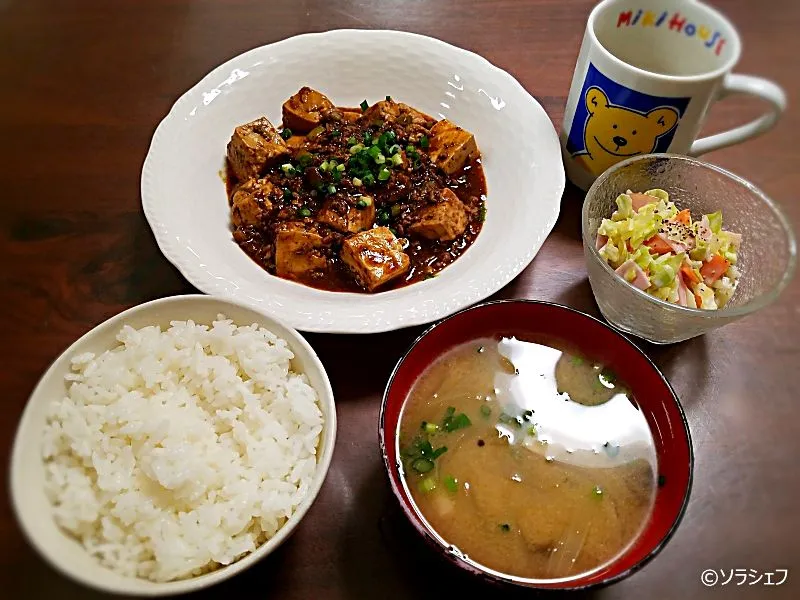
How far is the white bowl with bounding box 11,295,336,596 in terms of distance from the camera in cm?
125

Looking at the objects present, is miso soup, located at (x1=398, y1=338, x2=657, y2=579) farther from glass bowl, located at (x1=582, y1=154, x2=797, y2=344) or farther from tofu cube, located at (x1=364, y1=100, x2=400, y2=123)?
tofu cube, located at (x1=364, y1=100, x2=400, y2=123)

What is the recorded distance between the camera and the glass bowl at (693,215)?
177 centimetres

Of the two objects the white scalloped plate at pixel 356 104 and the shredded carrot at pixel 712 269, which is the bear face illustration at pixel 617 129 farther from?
the shredded carrot at pixel 712 269

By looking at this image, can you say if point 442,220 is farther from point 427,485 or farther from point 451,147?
point 427,485

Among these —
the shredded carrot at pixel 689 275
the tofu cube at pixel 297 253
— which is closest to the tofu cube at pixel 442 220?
the tofu cube at pixel 297 253

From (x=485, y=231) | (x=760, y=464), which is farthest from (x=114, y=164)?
(x=760, y=464)

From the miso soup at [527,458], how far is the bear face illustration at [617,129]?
2.68 ft

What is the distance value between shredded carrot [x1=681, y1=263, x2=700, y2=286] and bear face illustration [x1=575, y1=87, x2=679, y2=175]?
0.48 meters

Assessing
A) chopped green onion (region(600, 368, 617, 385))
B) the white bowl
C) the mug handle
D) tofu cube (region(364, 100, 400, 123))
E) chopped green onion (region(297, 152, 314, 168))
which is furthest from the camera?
tofu cube (region(364, 100, 400, 123))

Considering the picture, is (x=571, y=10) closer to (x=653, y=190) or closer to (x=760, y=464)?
(x=653, y=190)

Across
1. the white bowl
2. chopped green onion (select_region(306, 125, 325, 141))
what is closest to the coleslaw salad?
the white bowl

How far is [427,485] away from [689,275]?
0.99m

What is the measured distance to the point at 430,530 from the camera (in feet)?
4.69

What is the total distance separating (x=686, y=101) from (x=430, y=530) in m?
1.50
